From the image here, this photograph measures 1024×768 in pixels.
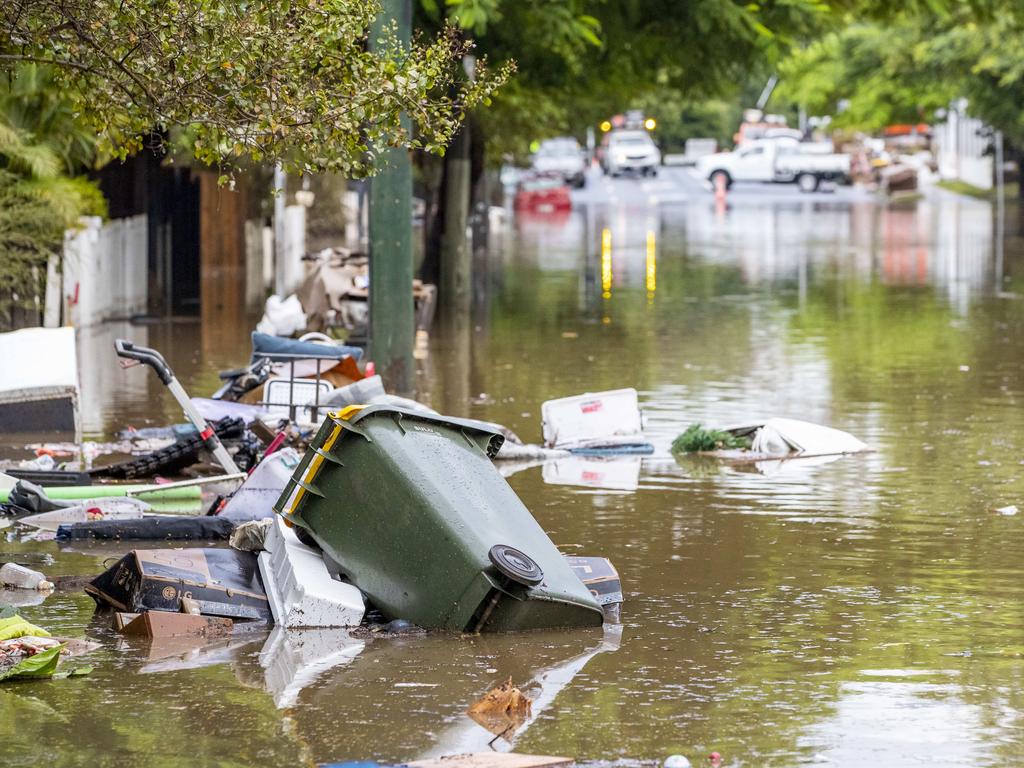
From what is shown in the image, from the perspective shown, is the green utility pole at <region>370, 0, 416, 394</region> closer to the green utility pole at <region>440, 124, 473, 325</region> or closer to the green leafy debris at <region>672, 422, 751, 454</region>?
the green leafy debris at <region>672, 422, 751, 454</region>

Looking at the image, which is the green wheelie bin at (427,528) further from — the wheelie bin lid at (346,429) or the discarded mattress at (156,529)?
the discarded mattress at (156,529)

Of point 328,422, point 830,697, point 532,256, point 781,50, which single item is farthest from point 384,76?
point 532,256

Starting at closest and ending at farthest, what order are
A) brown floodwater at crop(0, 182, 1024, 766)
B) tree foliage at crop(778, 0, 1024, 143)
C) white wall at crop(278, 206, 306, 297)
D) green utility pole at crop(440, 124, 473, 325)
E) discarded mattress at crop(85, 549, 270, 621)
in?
brown floodwater at crop(0, 182, 1024, 766) < discarded mattress at crop(85, 549, 270, 621) < green utility pole at crop(440, 124, 473, 325) < white wall at crop(278, 206, 306, 297) < tree foliage at crop(778, 0, 1024, 143)

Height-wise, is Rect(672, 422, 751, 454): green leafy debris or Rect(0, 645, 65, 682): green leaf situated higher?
Rect(672, 422, 751, 454): green leafy debris

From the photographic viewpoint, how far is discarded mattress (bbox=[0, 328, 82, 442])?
12.1 m

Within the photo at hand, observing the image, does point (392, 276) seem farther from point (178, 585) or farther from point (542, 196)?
point (542, 196)

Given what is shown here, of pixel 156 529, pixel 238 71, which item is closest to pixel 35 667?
pixel 156 529

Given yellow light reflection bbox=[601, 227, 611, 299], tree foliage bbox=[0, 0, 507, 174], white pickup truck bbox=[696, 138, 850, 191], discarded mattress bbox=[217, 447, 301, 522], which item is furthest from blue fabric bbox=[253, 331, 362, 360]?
white pickup truck bbox=[696, 138, 850, 191]

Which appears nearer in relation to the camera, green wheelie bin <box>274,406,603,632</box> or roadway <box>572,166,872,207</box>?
green wheelie bin <box>274,406,603,632</box>

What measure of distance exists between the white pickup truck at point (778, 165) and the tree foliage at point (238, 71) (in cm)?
5703

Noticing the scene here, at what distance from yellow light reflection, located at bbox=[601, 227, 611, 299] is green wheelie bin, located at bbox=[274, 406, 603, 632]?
16.6 meters

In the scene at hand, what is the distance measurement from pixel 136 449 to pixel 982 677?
675cm

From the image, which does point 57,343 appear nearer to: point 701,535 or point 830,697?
point 701,535

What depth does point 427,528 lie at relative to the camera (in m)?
7.32
